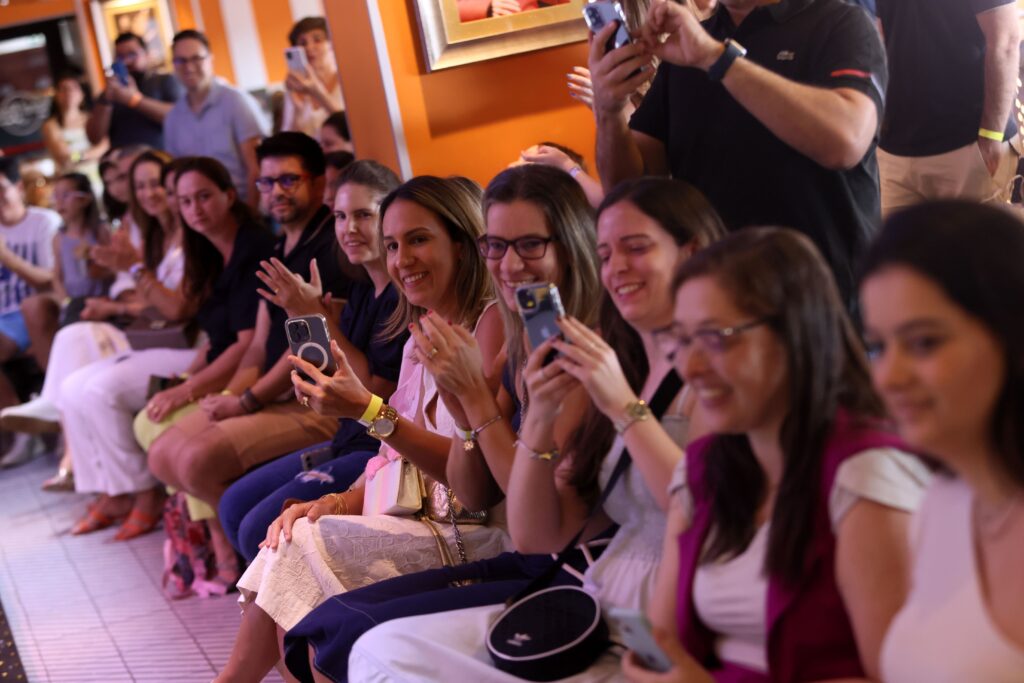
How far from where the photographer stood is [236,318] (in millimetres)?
4348

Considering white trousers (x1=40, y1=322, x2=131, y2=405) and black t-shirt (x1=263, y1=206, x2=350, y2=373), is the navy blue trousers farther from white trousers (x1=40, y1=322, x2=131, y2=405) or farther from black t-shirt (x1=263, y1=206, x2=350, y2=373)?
white trousers (x1=40, y1=322, x2=131, y2=405)

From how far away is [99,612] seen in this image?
13.5 ft

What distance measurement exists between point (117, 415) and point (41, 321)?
2010 mm

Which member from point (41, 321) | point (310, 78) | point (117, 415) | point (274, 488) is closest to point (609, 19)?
point (274, 488)

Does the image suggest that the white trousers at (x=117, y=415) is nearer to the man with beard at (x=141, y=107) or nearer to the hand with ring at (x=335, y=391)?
the man with beard at (x=141, y=107)

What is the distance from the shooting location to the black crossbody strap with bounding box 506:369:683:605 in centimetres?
184

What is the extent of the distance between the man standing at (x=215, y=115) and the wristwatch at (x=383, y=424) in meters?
3.22

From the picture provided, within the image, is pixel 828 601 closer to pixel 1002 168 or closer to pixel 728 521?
pixel 728 521

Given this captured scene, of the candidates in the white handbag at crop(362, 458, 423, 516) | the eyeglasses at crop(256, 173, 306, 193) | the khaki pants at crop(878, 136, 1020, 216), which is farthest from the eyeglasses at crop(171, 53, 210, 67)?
the khaki pants at crop(878, 136, 1020, 216)

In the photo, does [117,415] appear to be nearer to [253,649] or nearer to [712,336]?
[253,649]

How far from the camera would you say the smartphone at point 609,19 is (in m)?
2.18

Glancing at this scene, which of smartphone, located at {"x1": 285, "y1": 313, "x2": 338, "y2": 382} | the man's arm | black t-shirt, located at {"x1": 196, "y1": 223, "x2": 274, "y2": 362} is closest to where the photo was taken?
smartphone, located at {"x1": 285, "y1": 313, "x2": 338, "y2": 382}

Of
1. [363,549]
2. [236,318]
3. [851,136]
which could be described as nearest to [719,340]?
[851,136]

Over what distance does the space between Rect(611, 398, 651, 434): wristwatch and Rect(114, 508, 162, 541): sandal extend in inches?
145
